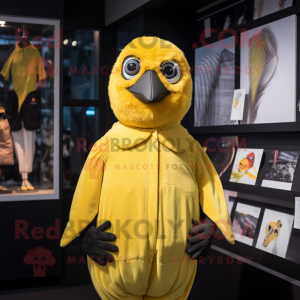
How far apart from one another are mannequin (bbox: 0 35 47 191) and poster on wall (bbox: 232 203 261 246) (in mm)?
1642

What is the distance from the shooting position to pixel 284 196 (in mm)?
1933

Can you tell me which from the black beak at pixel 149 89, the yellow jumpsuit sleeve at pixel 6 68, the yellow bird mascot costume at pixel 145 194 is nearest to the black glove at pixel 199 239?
the yellow bird mascot costume at pixel 145 194

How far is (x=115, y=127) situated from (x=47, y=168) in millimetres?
1688

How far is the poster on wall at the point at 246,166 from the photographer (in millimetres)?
2195

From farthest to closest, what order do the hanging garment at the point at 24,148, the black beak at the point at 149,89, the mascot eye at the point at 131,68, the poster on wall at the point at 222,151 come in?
the hanging garment at the point at 24,148 → the poster on wall at the point at 222,151 → the mascot eye at the point at 131,68 → the black beak at the point at 149,89

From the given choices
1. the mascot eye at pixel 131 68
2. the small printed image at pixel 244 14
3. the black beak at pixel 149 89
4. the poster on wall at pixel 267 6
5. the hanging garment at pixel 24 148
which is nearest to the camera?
the black beak at pixel 149 89

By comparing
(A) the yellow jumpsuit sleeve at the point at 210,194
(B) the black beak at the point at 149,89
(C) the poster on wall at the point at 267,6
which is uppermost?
(C) the poster on wall at the point at 267,6

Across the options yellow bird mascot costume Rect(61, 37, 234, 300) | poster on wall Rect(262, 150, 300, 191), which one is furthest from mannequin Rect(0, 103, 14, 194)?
poster on wall Rect(262, 150, 300, 191)

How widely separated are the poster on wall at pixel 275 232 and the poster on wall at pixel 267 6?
1215 millimetres

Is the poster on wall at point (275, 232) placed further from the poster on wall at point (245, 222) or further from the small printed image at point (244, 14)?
the small printed image at point (244, 14)

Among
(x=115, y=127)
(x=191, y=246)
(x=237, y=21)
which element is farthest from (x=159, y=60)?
(x=237, y=21)

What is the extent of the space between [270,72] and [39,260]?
2.19 meters

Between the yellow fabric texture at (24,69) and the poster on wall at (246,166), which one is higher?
the yellow fabric texture at (24,69)

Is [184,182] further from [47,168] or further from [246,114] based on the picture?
[47,168]
